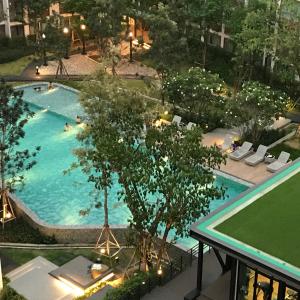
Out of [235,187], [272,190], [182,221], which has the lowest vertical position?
[235,187]

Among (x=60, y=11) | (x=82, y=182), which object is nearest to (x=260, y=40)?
(x=82, y=182)

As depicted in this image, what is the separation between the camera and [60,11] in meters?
59.3

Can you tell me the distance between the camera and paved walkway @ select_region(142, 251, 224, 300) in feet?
77.5

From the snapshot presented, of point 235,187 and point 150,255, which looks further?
point 235,187

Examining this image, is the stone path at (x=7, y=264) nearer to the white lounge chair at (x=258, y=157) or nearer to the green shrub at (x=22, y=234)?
the green shrub at (x=22, y=234)

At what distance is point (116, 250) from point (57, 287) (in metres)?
3.92

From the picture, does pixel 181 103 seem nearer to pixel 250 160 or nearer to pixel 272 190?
pixel 250 160

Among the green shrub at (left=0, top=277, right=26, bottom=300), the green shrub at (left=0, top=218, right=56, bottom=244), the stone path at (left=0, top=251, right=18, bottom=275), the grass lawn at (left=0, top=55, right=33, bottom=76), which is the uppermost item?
the green shrub at (left=0, top=277, right=26, bottom=300)

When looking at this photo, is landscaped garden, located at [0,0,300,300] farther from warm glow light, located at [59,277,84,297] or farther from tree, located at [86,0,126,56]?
warm glow light, located at [59,277,84,297]

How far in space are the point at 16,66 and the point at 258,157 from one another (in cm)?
2567

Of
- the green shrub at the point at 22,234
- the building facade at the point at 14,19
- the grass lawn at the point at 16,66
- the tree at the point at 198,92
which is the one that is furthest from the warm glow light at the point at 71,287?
the building facade at the point at 14,19

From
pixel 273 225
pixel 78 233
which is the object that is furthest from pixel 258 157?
pixel 273 225

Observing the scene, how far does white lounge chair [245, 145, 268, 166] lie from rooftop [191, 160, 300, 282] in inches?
566

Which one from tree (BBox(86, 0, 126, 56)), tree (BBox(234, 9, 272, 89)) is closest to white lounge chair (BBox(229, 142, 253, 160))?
tree (BBox(234, 9, 272, 89))
